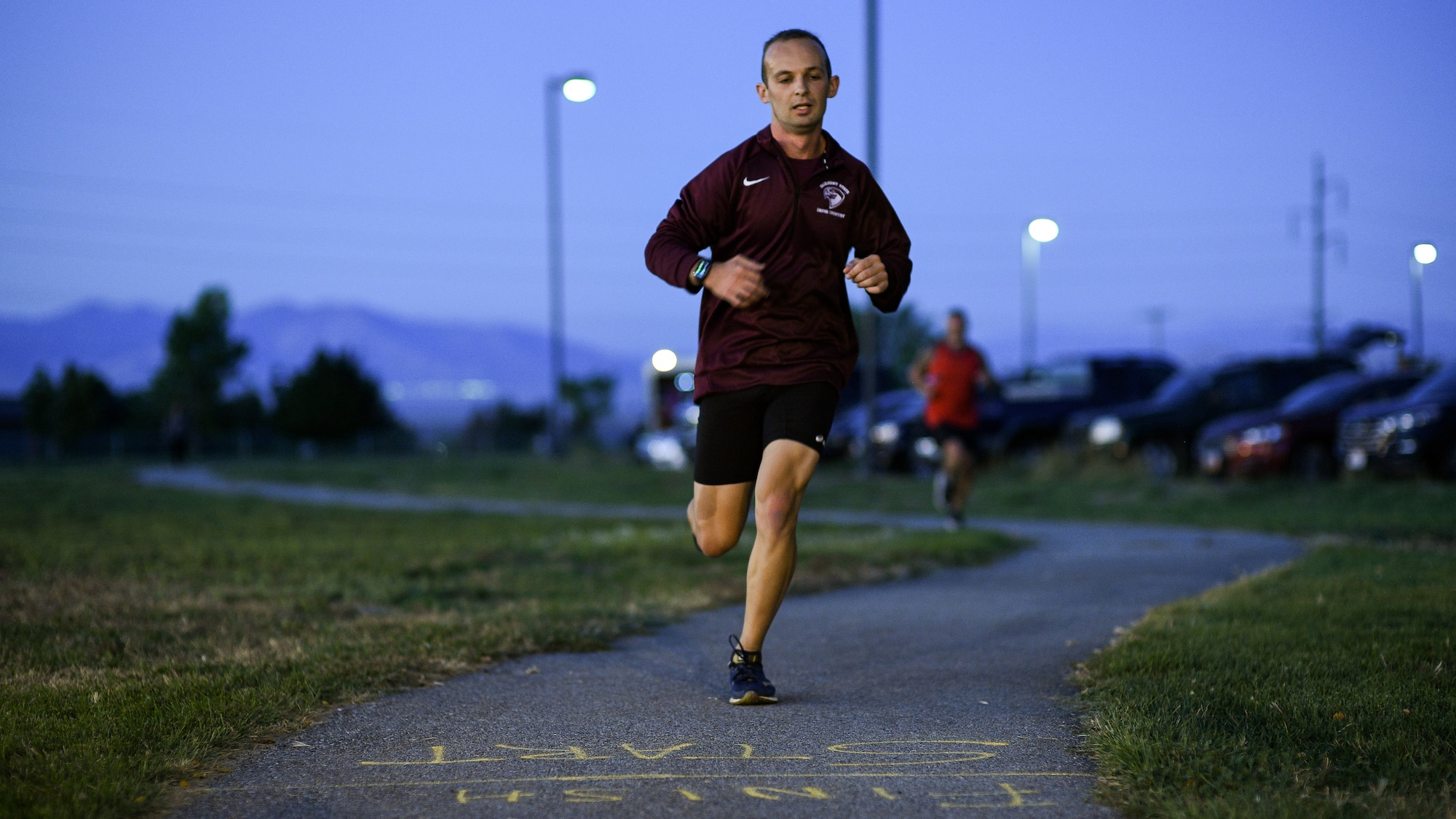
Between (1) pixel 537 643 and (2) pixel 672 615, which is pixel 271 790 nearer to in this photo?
(1) pixel 537 643

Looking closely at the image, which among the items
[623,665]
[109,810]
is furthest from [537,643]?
[109,810]

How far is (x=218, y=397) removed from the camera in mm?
64938

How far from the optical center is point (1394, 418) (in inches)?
575

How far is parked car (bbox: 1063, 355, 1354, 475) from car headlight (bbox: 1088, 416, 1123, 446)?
10 millimetres

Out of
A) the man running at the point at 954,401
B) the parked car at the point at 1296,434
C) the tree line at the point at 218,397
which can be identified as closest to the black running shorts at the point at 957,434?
the man running at the point at 954,401

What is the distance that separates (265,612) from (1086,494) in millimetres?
12064

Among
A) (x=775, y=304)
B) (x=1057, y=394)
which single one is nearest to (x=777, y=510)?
(x=775, y=304)

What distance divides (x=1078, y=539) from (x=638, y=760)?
26.9 ft

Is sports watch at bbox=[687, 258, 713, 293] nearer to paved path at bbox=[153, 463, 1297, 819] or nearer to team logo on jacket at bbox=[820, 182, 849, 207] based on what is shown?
team logo on jacket at bbox=[820, 182, 849, 207]

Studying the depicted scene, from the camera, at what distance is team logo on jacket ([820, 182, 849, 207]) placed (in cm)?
463

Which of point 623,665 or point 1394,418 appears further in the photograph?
point 1394,418

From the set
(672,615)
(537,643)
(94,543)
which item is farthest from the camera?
(94,543)

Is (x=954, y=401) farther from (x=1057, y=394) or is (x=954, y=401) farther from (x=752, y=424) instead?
(x=1057, y=394)

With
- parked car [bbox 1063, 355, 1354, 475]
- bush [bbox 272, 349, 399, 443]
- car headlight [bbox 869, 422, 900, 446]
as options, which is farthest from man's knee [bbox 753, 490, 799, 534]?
bush [bbox 272, 349, 399, 443]
